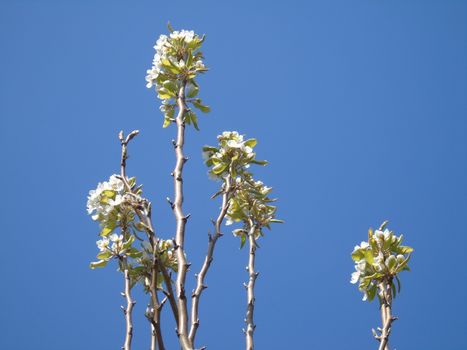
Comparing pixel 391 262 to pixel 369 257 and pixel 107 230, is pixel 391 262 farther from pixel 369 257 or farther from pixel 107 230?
pixel 107 230

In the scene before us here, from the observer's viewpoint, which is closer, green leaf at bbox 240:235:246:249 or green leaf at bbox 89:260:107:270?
green leaf at bbox 89:260:107:270

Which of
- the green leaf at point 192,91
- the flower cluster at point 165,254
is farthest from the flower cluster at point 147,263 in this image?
the green leaf at point 192,91

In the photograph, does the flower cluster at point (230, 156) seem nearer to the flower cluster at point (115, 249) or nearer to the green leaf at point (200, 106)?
the green leaf at point (200, 106)

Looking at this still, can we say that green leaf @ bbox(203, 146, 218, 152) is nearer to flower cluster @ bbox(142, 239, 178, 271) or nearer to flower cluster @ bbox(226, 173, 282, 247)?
flower cluster @ bbox(226, 173, 282, 247)

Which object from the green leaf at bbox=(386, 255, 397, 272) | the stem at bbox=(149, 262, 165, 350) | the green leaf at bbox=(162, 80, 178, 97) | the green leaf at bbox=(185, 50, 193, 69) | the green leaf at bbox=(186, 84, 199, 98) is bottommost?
the stem at bbox=(149, 262, 165, 350)

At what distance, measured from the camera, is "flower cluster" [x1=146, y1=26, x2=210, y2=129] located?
3.87 meters

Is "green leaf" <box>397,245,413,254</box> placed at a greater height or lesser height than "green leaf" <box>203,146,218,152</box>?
lesser

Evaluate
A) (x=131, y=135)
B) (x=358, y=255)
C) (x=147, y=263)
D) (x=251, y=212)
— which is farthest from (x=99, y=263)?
(x=358, y=255)

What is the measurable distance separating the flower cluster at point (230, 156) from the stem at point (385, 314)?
1.25 m

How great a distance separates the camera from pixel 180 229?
2912mm

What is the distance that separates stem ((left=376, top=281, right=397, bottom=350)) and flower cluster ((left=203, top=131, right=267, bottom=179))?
125 cm

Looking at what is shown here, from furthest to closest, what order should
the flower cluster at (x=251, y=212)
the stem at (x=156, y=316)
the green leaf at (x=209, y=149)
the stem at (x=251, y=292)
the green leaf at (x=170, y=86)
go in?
the flower cluster at (x=251, y=212)
the green leaf at (x=170, y=86)
the green leaf at (x=209, y=149)
the stem at (x=251, y=292)
the stem at (x=156, y=316)

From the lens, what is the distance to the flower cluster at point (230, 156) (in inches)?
143

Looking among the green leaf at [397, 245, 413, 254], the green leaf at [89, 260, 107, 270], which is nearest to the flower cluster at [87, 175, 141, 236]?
the green leaf at [89, 260, 107, 270]
